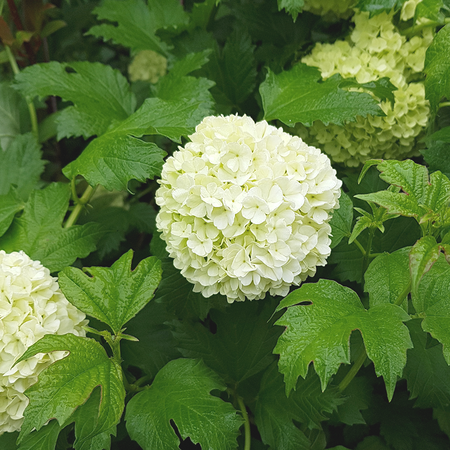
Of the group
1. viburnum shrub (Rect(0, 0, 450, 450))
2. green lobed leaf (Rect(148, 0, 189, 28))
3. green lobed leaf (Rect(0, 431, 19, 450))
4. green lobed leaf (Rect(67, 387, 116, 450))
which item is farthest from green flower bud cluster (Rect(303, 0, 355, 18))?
green lobed leaf (Rect(0, 431, 19, 450))

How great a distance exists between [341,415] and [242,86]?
95 cm

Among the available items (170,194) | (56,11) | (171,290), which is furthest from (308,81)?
(56,11)

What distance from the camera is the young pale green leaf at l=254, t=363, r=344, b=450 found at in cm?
98

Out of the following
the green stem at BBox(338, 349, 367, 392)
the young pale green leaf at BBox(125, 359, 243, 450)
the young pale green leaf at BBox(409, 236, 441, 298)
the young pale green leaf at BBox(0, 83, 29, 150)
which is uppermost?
the young pale green leaf at BBox(409, 236, 441, 298)

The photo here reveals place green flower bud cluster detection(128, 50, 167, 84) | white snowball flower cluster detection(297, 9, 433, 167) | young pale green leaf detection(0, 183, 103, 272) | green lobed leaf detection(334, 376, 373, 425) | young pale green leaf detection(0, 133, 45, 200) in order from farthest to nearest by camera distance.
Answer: green flower bud cluster detection(128, 50, 167, 84)
young pale green leaf detection(0, 133, 45, 200)
white snowball flower cluster detection(297, 9, 433, 167)
young pale green leaf detection(0, 183, 103, 272)
green lobed leaf detection(334, 376, 373, 425)

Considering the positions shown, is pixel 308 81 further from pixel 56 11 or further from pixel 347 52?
pixel 56 11

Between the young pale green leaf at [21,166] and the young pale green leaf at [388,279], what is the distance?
3.29 feet

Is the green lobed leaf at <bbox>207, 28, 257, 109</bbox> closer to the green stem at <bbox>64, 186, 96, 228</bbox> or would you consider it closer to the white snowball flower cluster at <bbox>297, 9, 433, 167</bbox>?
the white snowball flower cluster at <bbox>297, 9, 433, 167</bbox>

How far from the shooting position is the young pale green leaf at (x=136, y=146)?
1086 millimetres

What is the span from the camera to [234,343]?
3.70 ft

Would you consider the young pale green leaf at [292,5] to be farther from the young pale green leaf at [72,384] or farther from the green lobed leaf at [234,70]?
the young pale green leaf at [72,384]

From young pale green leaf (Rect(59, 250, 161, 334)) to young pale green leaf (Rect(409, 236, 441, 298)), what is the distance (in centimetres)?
49

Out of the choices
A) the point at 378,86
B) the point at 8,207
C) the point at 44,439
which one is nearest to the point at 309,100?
the point at 378,86

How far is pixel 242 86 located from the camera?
147 cm
